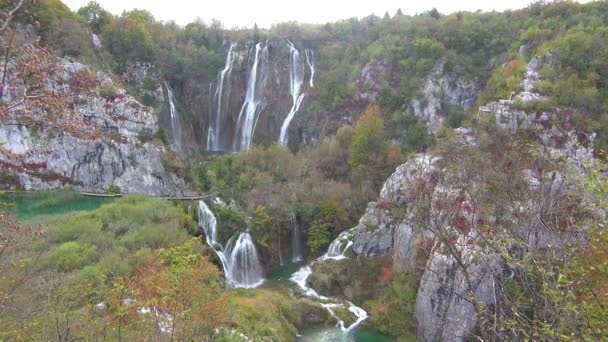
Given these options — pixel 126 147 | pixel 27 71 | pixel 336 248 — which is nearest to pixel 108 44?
pixel 126 147

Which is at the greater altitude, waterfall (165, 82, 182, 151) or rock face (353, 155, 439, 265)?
waterfall (165, 82, 182, 151)

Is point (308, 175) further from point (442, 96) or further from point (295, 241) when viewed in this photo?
point (442, 96)

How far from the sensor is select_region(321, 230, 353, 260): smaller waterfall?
2703 centimetres

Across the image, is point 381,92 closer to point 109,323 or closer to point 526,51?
point 526,51

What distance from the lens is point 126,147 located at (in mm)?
36688

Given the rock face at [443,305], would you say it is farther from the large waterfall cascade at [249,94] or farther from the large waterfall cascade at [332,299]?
the large waterfall cascade at [249,94]

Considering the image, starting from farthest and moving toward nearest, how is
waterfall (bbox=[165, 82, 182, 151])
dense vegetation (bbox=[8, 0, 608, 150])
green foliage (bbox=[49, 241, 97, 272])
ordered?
waterfall (bbox=[165, 82, 182, 151]), dense vegetation (bbox=[8, 0, 608, 150]), green foliage (bbox=[49, 241, 97, 272])

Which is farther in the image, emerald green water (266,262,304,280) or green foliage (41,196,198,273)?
emerald green water (266,262,304,280)

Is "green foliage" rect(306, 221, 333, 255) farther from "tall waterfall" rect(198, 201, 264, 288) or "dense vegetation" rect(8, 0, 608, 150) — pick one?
"dense vegetation" rect(8, 0, 608, 150)

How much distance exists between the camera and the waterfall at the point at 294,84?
43.8 meters

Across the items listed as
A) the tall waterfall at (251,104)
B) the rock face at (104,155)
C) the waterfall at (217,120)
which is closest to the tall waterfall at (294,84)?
the tall waterfall at (251,104)

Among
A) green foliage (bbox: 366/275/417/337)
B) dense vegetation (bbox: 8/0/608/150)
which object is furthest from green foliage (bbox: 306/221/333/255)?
dense vegetation (bbox: 8/0/608/150)

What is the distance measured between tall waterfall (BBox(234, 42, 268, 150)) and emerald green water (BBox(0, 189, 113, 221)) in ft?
47.5

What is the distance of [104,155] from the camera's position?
3606cm
